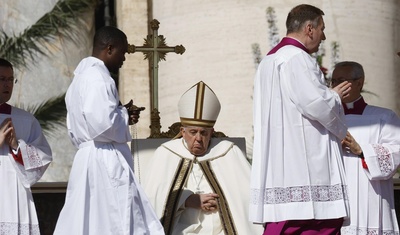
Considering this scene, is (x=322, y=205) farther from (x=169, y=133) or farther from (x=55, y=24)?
(x=55, y=24)

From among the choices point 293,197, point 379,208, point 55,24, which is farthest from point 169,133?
point 55,24

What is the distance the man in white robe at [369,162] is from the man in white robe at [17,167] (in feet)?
7.86

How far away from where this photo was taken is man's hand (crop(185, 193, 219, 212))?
43.4ft

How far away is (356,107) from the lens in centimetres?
1384

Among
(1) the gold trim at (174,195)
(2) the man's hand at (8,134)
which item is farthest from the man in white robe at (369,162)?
(2) the man's hand at (8,134)

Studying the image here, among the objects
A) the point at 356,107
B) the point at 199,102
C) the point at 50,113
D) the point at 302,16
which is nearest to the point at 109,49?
the point at 302,16

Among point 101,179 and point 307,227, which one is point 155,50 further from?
point 307,227

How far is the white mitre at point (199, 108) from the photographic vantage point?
1350 cm

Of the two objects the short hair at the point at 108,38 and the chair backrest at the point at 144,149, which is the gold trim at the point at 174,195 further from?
the short hair at the point at 108,38

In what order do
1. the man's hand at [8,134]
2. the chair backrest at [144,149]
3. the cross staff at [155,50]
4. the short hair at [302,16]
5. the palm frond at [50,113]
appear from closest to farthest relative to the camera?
the short hair at [302,16] < the man's hand at [8,134] < the chair backrest at [144,149] < the cross staff at [155,50] < the palm frond at [50,113]

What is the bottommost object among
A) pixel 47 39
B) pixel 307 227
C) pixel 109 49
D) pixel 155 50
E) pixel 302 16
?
pixel 307 227

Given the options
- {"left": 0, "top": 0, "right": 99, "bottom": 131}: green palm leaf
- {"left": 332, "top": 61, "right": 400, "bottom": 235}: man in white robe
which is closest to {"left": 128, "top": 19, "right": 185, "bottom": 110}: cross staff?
{"left": 332, "top": 61, "right": 400, "bottom": 235}: man in white robe

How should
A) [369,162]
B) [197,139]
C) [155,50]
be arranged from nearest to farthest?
1. [369,162]
2. [197,139]
3. [155,50]

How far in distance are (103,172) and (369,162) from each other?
7.59ft
